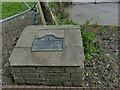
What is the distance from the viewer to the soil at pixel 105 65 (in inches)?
132

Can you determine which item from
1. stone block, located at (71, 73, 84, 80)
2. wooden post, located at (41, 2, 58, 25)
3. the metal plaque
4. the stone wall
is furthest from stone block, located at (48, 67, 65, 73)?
wooden post, located at (41, 2, 58, 25)

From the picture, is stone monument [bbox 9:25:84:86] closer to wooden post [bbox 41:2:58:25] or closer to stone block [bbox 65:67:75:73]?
stone block [bbox 65:67:75:73]

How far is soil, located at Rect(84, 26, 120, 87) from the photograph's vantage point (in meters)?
3.35

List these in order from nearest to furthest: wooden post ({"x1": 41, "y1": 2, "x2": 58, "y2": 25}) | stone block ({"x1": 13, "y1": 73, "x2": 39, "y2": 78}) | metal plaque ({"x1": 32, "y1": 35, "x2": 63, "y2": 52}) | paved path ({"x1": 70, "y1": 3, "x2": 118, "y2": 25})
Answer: stone block ({"x1": 13, "y1": 73, "x2": 39, "y2": 78}) < metal plaque ({"x1": 32, "y1": 35, "x2": 63, "y2": 52}) < wooden post ({"x1": 41, "y1": 2, "x2": 58, "y2": 25}) < paved path ({"x1": 70, "y1": 3, "x2": 118, "y2": 25})

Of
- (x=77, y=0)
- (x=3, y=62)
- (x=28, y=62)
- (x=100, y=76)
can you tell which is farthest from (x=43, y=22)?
(x=77, y=0)

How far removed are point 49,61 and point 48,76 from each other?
34 cm

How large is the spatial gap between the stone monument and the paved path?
3.24 m

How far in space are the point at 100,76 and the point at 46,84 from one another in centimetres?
130

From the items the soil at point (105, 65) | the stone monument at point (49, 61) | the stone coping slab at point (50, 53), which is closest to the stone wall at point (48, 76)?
the stone monument at point (49, 61)

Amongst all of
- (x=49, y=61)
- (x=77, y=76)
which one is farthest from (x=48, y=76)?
(x=77, y=76)

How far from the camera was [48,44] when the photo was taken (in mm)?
3326

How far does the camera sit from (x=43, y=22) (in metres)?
4.95

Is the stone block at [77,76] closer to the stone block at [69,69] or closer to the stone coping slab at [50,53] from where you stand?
the stone block at [69,69]

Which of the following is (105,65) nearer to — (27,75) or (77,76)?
(77,76)
